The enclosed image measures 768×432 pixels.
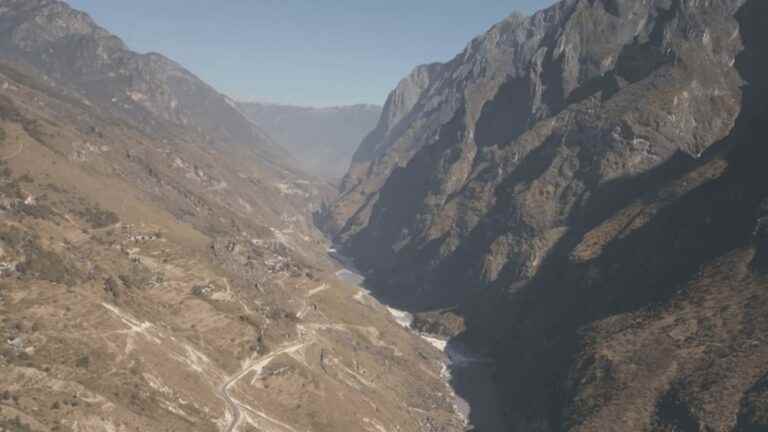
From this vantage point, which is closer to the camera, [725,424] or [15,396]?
[15,396]

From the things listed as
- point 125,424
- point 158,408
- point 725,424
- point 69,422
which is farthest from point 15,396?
point 725,424

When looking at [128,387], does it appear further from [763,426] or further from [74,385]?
[763,426]

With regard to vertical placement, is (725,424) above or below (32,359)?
above

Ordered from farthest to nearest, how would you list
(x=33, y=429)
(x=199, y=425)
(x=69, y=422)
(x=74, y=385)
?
(x=199, y=425) < (x=74, y=385) < (x=69, y=422) < (x=33, y=429)

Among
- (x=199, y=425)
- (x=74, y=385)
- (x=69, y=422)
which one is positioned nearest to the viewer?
(x=69, y=422)

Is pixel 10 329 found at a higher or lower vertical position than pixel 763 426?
lower

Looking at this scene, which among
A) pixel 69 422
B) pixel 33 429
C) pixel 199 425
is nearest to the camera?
pixel 33 429

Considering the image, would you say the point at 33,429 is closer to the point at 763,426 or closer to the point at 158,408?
the point at 158,408

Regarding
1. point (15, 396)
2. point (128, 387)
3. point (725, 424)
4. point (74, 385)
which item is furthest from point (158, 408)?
point (725, 424)

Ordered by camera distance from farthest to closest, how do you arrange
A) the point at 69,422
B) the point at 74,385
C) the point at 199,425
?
1. the point at 199,425
2. the point at 74,385
3. the point at 69,422
